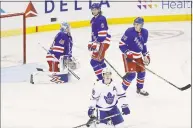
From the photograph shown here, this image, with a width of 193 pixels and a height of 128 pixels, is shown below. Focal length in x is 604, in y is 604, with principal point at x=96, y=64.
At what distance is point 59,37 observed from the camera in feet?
20.9

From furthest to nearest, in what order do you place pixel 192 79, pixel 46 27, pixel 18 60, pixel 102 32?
pixel 46 27, pixel 18 60, pixel 192 79, pixel 102 32

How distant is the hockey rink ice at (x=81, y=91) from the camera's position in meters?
5.21

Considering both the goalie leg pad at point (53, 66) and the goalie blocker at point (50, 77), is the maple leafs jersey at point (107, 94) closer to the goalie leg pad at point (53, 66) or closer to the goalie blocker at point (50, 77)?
the goalie blocker at point (50, 77)

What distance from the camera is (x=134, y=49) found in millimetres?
5828

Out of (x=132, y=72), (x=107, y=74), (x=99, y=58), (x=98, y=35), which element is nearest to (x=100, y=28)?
(x=98, y=35)

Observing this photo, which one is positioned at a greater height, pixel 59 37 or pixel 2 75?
pixel 59 37

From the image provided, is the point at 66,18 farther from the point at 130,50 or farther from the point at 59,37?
the point at 130,50

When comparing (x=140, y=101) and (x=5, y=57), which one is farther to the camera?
(x=5, y=57)

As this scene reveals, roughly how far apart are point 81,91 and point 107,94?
1.63 meters

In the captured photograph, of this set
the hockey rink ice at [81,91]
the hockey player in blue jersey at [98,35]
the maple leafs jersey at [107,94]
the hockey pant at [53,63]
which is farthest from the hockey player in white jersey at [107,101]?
the hockey pant at [53,63]

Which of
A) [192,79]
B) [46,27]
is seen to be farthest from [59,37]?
[46,27]

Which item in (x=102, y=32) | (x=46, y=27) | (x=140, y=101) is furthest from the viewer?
(x=46, y=27)

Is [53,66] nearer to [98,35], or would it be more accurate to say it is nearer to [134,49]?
[98,35]

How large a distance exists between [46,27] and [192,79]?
3.11m
